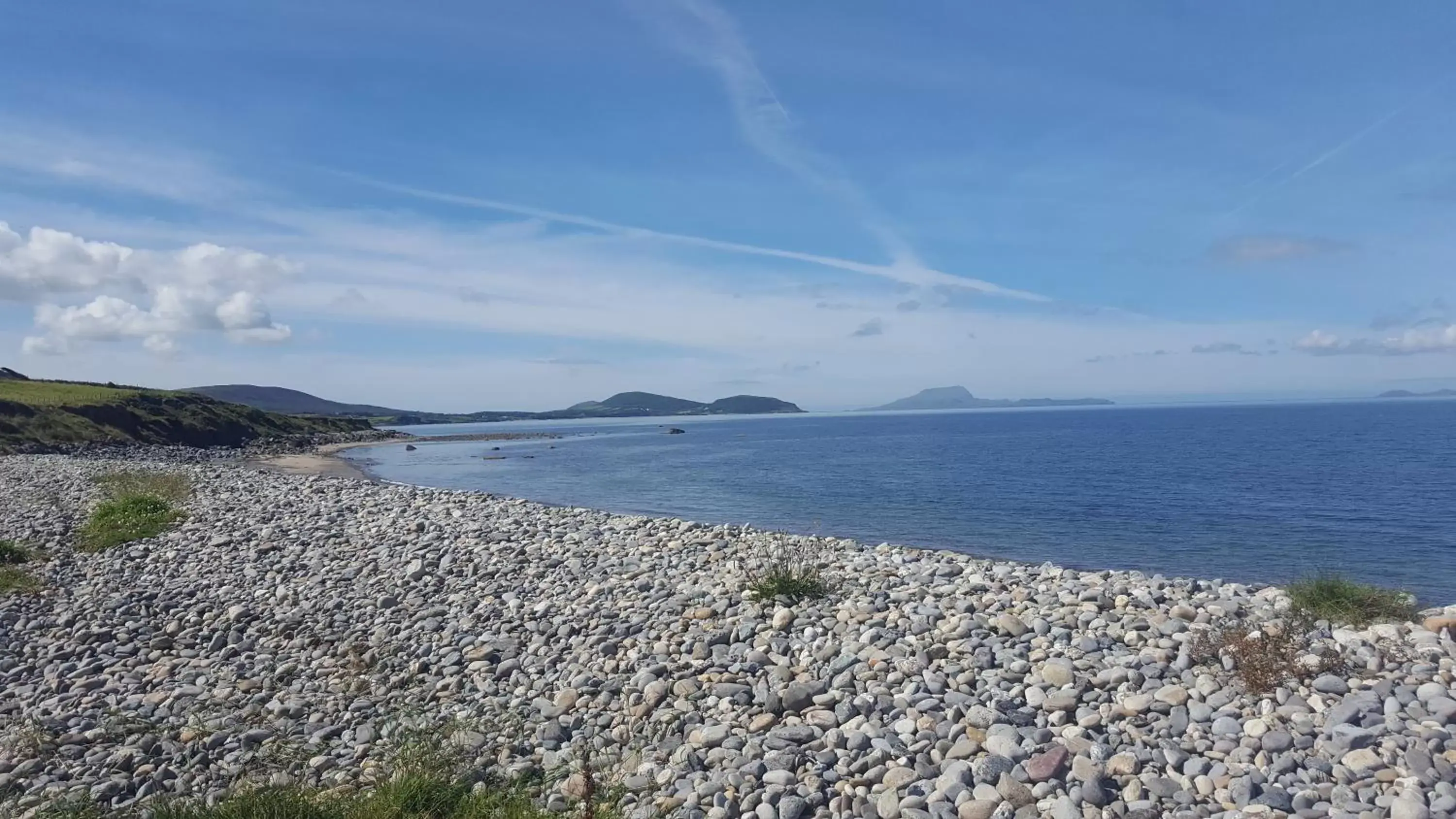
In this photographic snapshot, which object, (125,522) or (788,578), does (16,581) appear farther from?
(788,578)

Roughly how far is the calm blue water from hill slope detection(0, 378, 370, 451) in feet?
40.0

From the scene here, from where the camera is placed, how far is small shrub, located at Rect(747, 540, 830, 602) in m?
11.1

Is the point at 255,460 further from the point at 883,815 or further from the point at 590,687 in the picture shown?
the point at 883,815

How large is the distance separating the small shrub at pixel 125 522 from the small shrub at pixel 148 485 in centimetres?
135

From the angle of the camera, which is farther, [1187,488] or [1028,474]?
[1028,474]

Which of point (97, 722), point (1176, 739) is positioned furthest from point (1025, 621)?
point (97, 722)

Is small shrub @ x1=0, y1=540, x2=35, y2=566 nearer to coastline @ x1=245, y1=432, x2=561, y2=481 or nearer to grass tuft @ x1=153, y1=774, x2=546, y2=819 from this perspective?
grass tuft @ x1=153, y1=774, x2=546, y2=819

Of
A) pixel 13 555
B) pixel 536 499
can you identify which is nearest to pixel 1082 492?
pixel 536 499

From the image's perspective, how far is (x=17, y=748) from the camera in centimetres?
807

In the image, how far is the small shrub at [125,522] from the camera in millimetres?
18250

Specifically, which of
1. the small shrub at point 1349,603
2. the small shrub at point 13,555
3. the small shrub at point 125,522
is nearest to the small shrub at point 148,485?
the small shrub at point 125,522

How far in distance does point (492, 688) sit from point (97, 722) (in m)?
3.92

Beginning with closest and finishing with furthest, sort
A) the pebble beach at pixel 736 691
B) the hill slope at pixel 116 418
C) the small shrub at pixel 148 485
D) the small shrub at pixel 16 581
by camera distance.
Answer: the pebble beach at pixel 736 691
the small shrub at pixel 16 581
the small shrub at pixel 148 485
the hill slope at pixel 116 418

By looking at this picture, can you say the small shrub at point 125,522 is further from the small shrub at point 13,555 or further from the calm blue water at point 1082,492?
the calm blue water at point 1082,492
